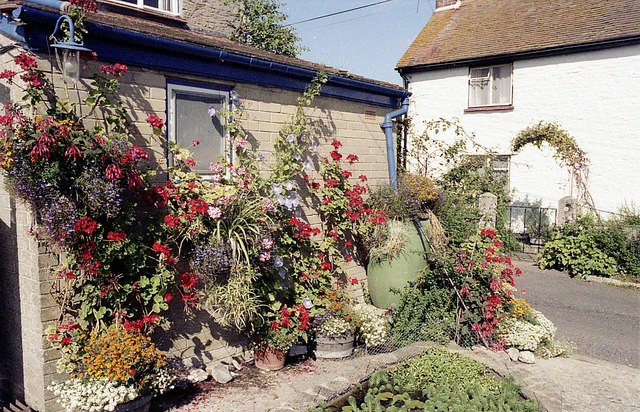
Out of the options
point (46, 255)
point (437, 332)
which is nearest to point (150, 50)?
point (46, 255)

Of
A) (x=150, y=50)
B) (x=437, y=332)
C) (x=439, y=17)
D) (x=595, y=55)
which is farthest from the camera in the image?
(x=439, y=17)

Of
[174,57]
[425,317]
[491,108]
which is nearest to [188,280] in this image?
[174,57]

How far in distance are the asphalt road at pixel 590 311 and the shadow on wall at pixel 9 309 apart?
6075 millimetres

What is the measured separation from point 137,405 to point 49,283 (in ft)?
3.81

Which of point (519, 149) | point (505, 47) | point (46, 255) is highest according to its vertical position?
point (505, 47)

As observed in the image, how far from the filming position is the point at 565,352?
19.4 ft

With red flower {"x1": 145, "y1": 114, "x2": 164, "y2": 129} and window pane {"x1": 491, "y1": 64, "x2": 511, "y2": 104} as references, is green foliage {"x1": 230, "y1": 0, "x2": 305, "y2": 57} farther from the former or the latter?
red flower {"x1": 145, "y1": 114, "x2": 164, "y2": 129}

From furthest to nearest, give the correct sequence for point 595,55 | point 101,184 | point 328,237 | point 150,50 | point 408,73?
point 408,73 → point 595,55 → point 328,237 → point 150,50 → point 101,184

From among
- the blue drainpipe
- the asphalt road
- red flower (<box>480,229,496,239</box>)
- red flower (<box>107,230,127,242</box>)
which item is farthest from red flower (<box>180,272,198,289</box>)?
the asphalt road

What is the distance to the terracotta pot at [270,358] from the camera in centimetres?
512

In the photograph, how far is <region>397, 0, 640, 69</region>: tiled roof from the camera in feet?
41.9

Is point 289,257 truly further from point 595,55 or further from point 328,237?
point 595,55

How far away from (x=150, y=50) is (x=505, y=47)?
478 inches

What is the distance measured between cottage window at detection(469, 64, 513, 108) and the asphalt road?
5.78 meters
